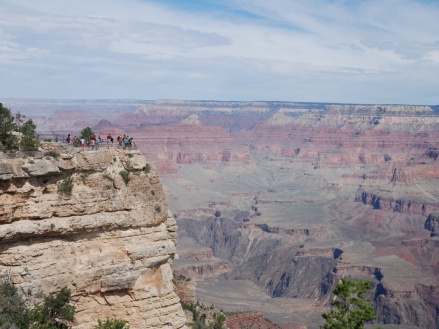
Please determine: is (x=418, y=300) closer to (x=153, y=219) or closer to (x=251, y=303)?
(x=251, y=303)

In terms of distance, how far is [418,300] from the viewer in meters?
120

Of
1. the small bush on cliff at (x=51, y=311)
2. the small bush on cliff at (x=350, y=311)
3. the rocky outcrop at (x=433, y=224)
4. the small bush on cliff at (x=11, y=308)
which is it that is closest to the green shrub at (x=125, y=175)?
the small bush on cliff at (x=51, y=311)

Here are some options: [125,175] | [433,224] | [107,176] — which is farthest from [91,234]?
[433,224]

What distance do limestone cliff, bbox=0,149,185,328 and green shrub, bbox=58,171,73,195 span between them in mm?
48

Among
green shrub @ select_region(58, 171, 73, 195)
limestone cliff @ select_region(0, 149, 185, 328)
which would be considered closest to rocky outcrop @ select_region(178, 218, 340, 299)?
limestone cliff @ select_region(0, 149, 185, 328)

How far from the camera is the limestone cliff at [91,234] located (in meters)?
19.9

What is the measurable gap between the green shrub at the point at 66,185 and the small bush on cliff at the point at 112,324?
4622 mm

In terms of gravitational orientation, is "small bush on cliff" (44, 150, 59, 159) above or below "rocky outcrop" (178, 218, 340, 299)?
above

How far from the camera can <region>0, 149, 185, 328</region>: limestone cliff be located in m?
19.9

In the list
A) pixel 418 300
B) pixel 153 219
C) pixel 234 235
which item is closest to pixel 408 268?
pixel 418 300

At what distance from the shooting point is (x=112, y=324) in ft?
68.9

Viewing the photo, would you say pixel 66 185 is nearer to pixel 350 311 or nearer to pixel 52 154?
pixel 52 154

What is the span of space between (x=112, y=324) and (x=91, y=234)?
3.16 metres

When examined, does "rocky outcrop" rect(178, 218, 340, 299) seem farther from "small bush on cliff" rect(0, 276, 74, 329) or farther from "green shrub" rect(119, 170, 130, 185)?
"small bush on cliff" rect(0, 276, 74, 329)
